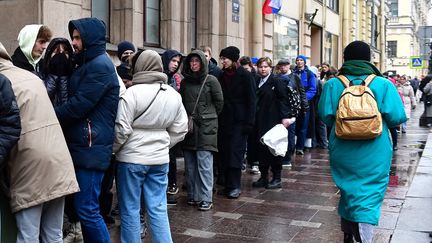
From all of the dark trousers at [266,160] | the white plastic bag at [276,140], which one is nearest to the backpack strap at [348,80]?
the white plastic bag at [276,140]

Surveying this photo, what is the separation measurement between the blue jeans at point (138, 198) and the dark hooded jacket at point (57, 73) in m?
0.72

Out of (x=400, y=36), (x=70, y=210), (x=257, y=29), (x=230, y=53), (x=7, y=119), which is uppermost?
(x=400, y=36)

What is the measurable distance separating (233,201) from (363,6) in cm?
2959

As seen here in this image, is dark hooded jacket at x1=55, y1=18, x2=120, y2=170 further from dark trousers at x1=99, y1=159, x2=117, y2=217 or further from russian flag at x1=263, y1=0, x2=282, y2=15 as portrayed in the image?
russian flag at x1=263, y1=0, x2=282, y2=15

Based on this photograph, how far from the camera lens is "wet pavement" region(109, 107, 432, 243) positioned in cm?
583

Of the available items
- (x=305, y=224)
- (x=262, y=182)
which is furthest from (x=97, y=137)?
(x=262, y=182)

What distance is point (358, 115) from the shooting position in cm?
450

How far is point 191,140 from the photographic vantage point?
6.84 m

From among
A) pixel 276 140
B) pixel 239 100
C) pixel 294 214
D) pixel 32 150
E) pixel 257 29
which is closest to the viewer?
pixel 32 150

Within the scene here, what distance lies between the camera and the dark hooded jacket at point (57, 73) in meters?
4.50

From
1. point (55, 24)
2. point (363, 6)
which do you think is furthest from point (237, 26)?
point (363, 6)

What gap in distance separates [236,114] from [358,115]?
3.03m

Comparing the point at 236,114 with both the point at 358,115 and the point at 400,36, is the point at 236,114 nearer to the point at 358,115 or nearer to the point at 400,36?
the point at 358,115

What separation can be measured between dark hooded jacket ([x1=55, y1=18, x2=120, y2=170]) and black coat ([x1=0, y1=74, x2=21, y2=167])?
32.8 inches
